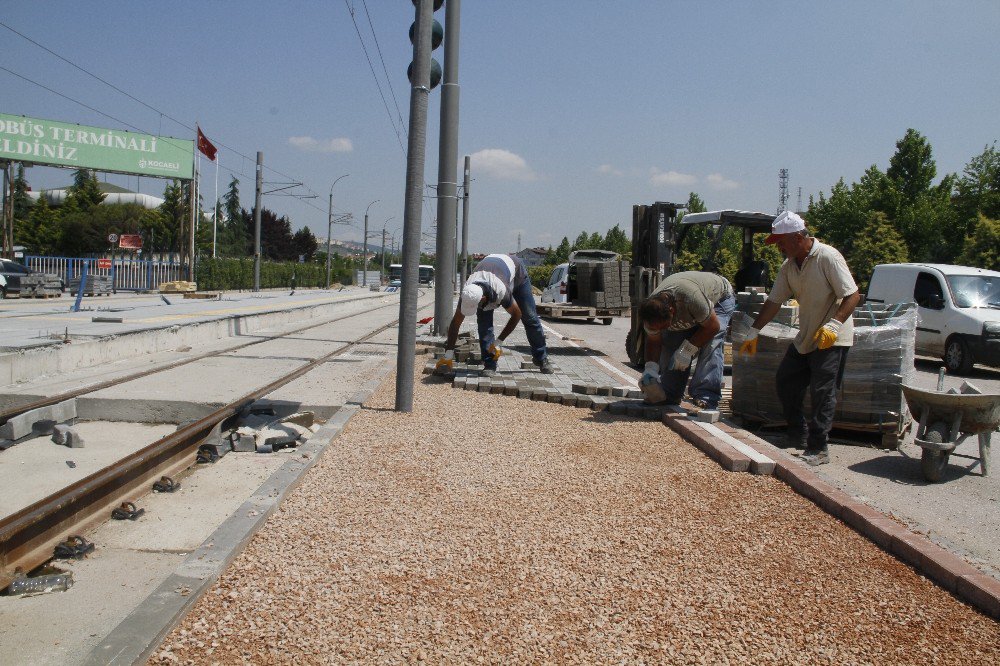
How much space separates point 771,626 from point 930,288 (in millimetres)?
12916

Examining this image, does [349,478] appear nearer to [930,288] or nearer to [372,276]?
[930,288]

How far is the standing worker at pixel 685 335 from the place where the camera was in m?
6.45

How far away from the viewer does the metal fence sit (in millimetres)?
34881

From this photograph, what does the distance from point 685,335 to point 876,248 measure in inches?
1286

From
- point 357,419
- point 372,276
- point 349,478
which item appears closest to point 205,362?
point 357,419

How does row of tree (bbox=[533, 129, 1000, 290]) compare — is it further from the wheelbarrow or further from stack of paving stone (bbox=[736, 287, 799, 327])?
the wheelbarrow

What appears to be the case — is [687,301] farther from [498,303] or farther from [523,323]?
[523,323]

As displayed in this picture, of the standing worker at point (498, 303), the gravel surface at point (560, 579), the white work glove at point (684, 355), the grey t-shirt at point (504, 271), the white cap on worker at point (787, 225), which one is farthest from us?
the grey t-shirt at point (504, 271)

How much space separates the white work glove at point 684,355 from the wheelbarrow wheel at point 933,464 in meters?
2.00

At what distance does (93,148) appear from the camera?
1441 inches

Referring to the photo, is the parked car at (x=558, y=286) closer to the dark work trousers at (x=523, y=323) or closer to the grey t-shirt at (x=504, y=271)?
the dark work trousers at (x=523, y=323)

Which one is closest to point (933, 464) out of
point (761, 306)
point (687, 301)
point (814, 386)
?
point (814, 386)

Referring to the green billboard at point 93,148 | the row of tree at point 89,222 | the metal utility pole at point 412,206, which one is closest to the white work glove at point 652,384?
Answer: the metal utility pole at point 412,206

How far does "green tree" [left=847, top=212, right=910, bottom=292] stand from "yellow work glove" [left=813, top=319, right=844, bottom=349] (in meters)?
32.4
